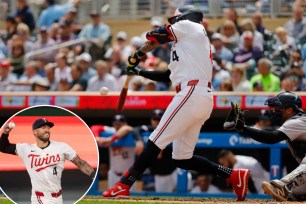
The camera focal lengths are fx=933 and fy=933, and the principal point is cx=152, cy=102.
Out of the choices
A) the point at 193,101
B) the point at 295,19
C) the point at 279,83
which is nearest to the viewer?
the point at 193,101

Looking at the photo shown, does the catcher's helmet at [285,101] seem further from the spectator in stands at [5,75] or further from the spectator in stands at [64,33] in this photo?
the spectator in stands at [64,33]

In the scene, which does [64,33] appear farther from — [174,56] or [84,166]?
[84,166]

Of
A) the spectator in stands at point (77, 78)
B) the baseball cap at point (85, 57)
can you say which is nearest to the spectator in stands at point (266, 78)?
the spectator in stands at point (77, 78)

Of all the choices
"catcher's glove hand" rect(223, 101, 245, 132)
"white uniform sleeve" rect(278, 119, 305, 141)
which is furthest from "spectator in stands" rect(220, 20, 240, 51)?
"catcher's glove hand" rect(223, 101, 245, 132)

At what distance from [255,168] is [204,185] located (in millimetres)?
774

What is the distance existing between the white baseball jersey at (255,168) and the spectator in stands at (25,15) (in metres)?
6.51

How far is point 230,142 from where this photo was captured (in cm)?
1230

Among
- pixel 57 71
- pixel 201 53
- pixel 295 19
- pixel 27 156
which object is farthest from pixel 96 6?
pixel 27 156

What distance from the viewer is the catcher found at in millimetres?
8539

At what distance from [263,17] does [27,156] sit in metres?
9.75

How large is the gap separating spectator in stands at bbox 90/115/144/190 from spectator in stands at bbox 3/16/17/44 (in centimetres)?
506

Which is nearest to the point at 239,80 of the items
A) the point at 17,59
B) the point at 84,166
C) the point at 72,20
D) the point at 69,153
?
the point at 17,59

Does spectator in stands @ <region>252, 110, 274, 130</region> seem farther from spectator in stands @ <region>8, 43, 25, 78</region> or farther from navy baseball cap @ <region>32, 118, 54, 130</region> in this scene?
navy baseball cap @ <region>32, 118, 54, 130</region>

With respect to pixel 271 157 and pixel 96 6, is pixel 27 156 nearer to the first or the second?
pixel 271 157
